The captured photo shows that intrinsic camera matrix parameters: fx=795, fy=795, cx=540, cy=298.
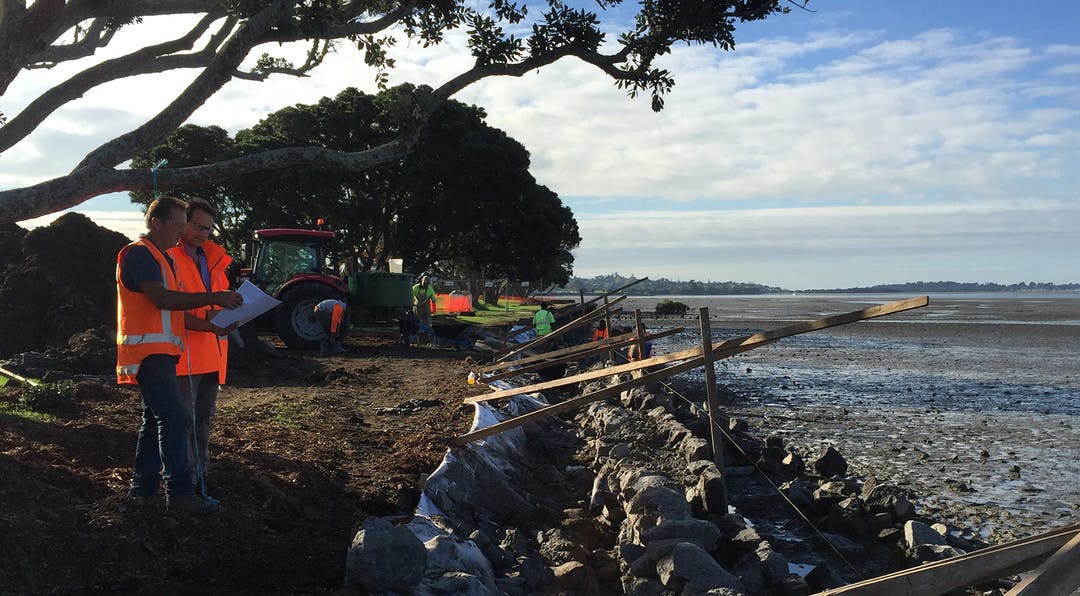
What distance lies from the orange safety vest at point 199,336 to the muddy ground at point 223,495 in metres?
0.81

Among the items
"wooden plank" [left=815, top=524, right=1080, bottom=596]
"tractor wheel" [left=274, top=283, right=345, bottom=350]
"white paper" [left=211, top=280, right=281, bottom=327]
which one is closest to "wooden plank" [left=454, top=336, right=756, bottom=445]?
"white paper" [left=211, top=280, right=281, bottom=327]

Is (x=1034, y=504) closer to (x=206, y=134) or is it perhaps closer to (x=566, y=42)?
(x=566, y=42)

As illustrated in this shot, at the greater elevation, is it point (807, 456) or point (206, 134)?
point (206, 134)

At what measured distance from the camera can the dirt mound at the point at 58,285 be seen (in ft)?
43.5

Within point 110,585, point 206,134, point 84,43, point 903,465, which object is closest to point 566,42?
point 84,43

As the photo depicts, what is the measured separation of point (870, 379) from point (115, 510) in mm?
16715

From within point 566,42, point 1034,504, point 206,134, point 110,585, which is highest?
point 206,134

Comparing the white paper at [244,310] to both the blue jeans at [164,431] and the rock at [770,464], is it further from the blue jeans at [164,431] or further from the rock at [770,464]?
the rock at [770,464]


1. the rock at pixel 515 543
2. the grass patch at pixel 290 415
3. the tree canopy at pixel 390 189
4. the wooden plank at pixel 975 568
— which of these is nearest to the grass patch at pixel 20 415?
the grass patch at pixel 290 415

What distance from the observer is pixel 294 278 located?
643 inches

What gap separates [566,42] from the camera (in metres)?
9.17

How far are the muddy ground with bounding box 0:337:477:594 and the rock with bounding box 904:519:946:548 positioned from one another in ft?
12.4

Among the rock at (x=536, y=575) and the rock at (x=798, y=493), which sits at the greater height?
the rock at (x=536, y=575)

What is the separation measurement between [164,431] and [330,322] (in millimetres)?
11434
